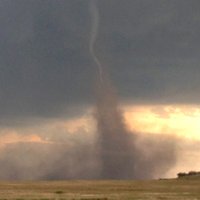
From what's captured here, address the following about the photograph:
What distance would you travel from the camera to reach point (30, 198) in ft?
337

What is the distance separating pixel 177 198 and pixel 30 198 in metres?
28.3

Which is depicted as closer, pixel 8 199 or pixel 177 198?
pixel 8 199

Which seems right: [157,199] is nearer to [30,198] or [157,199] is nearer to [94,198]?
[94,198]

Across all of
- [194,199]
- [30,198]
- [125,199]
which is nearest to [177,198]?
[194,199]

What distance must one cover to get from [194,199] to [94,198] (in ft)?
62.4

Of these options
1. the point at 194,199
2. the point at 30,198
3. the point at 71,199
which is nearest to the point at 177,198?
the point at 194,199

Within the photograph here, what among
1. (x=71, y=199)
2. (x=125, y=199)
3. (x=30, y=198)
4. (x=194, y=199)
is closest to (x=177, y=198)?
(x=194, y=199)

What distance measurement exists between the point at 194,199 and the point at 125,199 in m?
13.2

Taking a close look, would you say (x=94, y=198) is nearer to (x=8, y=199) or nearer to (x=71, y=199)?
(x=71, y=199)

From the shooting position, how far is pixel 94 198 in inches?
4104

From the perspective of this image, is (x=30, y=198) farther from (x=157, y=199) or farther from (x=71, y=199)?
(x=157, y=199)

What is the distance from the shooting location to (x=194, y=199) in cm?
10294

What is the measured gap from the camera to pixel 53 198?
334 ft

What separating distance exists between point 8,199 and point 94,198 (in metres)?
16.7
